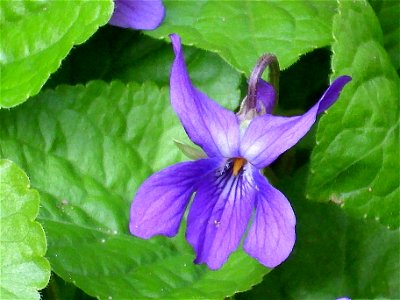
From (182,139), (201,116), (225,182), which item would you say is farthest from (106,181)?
(201,116)

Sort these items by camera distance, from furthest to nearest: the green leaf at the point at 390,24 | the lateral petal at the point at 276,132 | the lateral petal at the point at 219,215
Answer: the green leaf at the point at 390,24 < the lateral petal at the point at 219,215 < the lateral petal at the point at 276,132

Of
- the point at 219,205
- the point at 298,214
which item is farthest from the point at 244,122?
the point at 298,214

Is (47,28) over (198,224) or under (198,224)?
over

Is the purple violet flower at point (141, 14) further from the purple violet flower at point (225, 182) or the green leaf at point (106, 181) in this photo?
the purple violet flower at point (225, 182)

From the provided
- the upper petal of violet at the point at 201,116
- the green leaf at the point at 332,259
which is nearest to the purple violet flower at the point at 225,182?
the upper petal of violet at the point at 201,116

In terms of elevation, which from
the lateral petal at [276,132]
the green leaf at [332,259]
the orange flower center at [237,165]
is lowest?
the green leaf at [332,259]

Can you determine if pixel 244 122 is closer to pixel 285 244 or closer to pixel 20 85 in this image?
pixel 285 244
